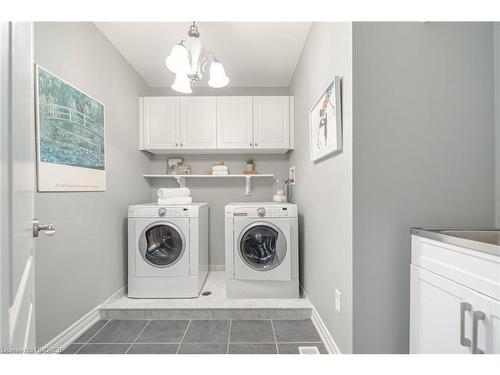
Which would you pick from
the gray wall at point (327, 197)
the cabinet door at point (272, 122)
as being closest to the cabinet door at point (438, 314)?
the gray wall at point (327, 197)

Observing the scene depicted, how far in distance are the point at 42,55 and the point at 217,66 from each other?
3.79ft

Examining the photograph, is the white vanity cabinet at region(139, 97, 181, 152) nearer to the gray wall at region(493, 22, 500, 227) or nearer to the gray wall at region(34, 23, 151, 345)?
the gray wall at region(34, 23, 151, 345)

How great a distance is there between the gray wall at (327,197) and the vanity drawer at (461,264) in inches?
12.9

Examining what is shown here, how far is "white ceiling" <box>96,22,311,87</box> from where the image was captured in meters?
2.09

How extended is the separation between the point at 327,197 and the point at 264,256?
0.99 metres

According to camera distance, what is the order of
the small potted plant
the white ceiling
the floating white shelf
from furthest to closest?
the small potted plant, the floating white shelf, the white ceiling

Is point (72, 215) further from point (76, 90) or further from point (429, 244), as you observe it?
point (429, 244)

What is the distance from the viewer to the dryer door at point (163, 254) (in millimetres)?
2334

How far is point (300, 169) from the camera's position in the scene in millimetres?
2551

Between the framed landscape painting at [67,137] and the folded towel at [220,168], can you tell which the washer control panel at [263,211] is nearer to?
the folded towel at [220,168]

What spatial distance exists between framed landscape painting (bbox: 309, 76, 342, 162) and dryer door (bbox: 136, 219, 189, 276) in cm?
145

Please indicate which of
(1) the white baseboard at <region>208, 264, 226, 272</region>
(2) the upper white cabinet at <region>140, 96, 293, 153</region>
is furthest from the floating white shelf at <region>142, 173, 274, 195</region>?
(1) the white baseboard at <region>208, 264, 226, 272</region>

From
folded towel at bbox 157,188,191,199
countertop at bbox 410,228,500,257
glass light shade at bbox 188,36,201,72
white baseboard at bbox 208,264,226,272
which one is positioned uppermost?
glass light shade at bbox 188,36,201,72

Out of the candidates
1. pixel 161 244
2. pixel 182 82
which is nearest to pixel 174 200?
pixel 161 244
